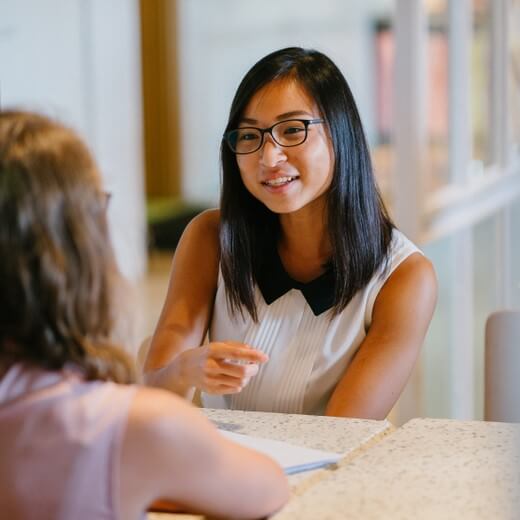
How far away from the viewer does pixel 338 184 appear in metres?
1.94

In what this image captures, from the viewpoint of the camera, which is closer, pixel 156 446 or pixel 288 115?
pixel 156 446

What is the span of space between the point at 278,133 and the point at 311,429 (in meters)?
0.64

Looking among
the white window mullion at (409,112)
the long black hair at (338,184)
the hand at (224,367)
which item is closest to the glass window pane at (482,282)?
the white window mullion at (409,112)

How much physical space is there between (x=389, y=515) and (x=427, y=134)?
2.29 metres

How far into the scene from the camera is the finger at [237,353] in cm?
148

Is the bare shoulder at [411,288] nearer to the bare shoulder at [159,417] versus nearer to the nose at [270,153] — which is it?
the nose at [270,153]

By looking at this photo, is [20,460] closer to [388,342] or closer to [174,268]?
[388,342]

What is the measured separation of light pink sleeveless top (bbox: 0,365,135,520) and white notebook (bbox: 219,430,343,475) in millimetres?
418

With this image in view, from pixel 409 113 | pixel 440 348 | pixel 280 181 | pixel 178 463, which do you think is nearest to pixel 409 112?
pixel 409 113

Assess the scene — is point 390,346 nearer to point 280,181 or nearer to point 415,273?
point 415,273

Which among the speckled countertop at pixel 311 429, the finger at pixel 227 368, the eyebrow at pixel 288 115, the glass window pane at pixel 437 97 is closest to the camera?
the speckled countertop at pixel 311 429

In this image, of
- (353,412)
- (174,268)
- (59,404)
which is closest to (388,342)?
(353,412)

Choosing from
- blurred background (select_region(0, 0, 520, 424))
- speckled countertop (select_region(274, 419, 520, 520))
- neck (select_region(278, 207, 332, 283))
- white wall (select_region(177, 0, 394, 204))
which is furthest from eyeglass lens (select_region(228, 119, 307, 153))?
white wall (select_region(177, 0, 394, 204))

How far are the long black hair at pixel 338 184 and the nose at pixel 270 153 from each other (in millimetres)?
83
